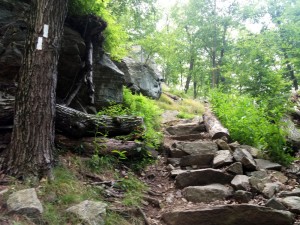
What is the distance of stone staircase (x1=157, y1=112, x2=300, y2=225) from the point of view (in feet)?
13.1

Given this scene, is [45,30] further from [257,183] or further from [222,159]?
[257,183]

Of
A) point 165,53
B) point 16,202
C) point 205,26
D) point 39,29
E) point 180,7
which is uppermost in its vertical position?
point 180,7

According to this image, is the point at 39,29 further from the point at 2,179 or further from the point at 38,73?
the point at 2,179

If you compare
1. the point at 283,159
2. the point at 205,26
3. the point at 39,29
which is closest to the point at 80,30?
the point at 39,29

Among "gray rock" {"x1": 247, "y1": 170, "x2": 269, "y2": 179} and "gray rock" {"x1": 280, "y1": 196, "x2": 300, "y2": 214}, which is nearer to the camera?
"gray rock" {"x1": 280, "y1": 196, "x2": 300, "y2": 214}

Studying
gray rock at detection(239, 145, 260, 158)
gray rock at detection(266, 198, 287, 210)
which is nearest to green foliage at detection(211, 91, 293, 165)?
gray rock at detection(239, 145, 260, 158)

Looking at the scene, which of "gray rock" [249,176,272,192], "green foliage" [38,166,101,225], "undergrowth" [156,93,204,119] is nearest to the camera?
"green foliage" [38,166,101,225]

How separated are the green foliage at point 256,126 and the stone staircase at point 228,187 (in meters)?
0.33

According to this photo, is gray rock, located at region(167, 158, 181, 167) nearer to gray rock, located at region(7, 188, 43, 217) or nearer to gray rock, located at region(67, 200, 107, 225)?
gray rock, located at region(67, 200, 107, 225)

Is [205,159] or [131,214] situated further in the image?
[205,159]

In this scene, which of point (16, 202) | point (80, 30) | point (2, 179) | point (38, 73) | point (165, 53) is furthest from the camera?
point (165, 53)

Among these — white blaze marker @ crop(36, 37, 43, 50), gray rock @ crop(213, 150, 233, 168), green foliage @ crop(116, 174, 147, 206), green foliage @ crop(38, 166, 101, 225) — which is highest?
white blaze marker @ crop(36, 37, 43, 50)

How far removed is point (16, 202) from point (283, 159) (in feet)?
17.6

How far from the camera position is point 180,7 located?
88.6 ft
